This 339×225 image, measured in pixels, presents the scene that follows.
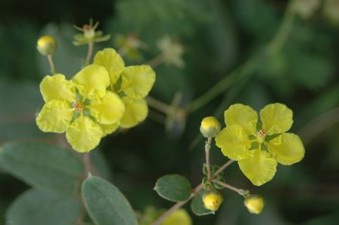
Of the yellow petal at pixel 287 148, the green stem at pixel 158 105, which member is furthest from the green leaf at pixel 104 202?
the green stem at pixel 158 105

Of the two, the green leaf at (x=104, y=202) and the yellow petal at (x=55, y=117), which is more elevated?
the yellow petal at (x=55, y=117)

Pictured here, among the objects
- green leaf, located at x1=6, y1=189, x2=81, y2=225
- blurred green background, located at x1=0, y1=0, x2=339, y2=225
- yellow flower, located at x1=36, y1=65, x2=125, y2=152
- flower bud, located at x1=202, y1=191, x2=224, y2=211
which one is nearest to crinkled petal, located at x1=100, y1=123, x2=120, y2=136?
yellow flower, located at x1=36, y1=65, x2=125, y2=152

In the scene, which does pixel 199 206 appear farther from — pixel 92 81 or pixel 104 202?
pixel 92 81

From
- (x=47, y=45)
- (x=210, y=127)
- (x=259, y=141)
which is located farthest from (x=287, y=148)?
Result: (x=47, y=45)

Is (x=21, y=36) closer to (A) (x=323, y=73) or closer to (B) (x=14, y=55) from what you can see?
(B) (x=14, y=55)

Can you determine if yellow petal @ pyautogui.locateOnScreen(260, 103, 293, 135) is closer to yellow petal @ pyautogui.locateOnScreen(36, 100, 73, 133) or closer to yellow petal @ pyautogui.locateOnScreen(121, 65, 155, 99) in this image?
yellow petal @ pyautogui.locateOnScreen(121, 65, 155, 99)

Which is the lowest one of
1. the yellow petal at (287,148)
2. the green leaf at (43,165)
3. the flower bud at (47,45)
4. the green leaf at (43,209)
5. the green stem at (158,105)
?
the green leaf at (43,209)

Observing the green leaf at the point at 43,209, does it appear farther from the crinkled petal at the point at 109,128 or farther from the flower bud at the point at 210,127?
the flower bud at the point at 210,127
